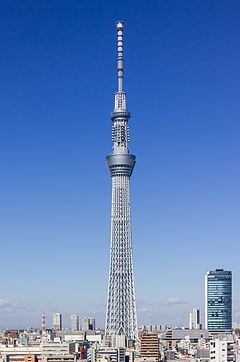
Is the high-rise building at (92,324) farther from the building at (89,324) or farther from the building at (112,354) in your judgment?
the building at (112,354)

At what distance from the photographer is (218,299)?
55375mm

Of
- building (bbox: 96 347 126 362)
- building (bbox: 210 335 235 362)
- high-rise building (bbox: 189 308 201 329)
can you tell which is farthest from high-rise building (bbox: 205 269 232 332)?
building (bbox: 210 335 235 362)

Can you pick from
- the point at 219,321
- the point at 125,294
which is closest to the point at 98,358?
the point at 125,294

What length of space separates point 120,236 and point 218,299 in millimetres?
18420

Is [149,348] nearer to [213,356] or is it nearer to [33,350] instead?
[33,350]

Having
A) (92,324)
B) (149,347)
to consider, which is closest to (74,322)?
(92,324)

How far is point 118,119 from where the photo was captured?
39.8m

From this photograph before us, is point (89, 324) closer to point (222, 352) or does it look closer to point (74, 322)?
point (74, 322)

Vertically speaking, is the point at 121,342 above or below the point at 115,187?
below

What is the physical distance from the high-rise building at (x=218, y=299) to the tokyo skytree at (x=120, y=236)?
55.3 feet

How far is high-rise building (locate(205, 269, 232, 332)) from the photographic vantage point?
55000 millimetres

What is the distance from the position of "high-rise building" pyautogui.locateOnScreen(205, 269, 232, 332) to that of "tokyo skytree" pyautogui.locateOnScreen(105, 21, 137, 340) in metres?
16.8

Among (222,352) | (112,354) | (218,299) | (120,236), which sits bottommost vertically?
(112,354)

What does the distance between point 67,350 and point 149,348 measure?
3.00m
